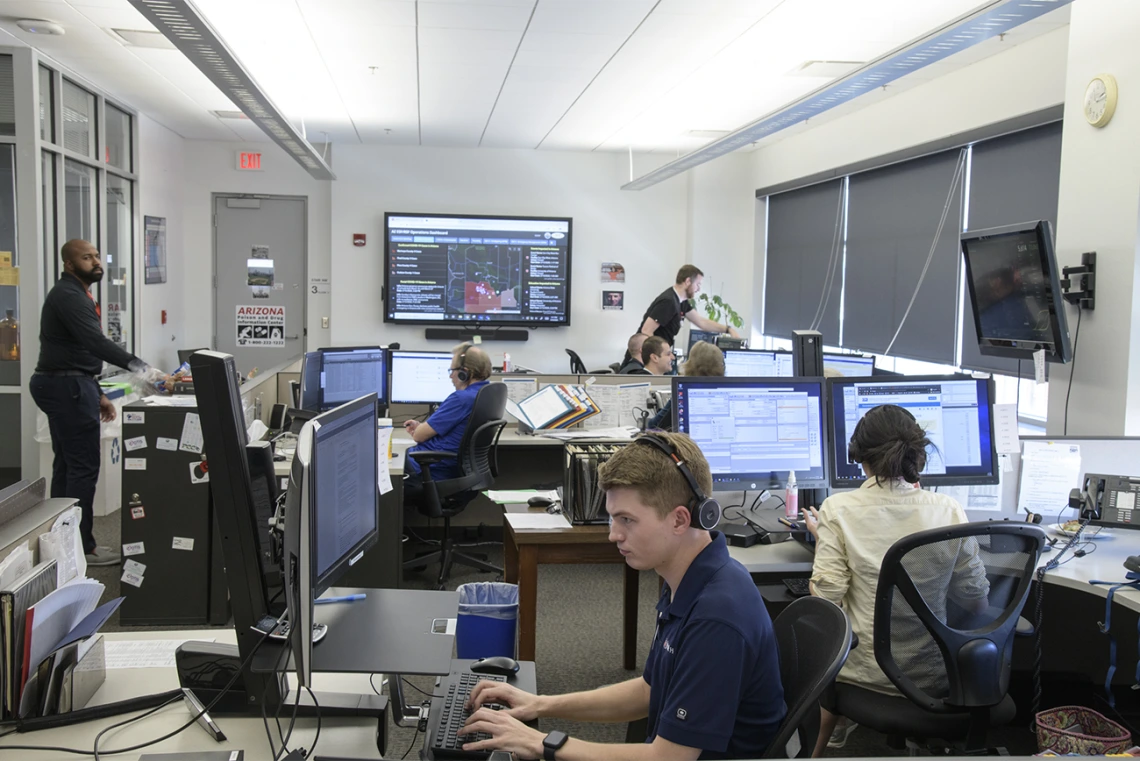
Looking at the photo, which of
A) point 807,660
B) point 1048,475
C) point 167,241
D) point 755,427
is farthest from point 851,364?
point 167,241

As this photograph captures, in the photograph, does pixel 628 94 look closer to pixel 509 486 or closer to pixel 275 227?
pixel 509 486

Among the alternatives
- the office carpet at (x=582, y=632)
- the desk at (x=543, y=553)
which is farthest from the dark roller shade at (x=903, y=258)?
the desk at (x=543, y=553)

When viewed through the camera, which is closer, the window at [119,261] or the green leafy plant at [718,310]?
the window at [119,261]

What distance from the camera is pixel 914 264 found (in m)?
6.09

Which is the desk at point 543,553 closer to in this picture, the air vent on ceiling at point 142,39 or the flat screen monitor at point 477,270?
the air vent on ceiling at point 142,39

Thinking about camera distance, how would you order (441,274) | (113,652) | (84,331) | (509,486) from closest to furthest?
(113,652)
(84,331)
(509,486)
(441,274)

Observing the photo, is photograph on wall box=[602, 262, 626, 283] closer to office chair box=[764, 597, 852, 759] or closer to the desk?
the desk

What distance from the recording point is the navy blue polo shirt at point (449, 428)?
14.2ft

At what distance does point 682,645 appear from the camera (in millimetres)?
1418

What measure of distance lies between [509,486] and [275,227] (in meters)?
5.16

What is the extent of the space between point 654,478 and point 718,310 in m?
7.70

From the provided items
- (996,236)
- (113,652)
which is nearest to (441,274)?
(996,236)

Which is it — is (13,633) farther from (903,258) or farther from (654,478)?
(903,258)

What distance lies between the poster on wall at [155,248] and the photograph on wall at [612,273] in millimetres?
4272
